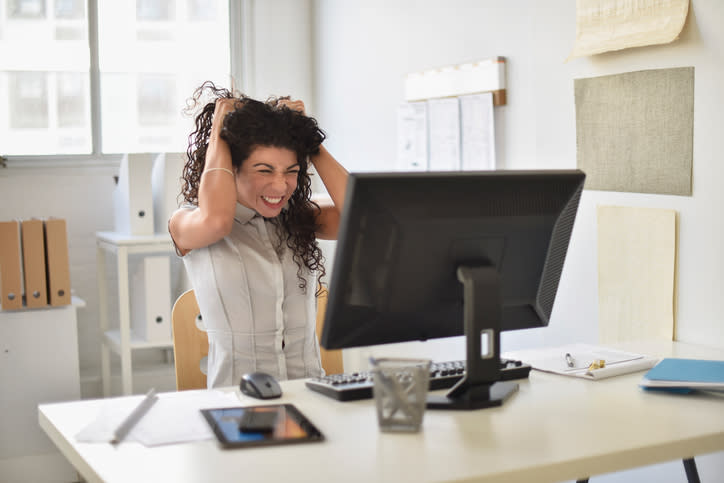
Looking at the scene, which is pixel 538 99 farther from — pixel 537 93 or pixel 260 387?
pixel 260 387

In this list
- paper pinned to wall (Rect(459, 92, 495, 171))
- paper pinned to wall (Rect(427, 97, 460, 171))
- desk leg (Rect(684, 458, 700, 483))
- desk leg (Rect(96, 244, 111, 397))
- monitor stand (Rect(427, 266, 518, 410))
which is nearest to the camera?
monitor stand (Rect(427, 266, 518, 410))

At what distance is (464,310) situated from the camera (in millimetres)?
1398

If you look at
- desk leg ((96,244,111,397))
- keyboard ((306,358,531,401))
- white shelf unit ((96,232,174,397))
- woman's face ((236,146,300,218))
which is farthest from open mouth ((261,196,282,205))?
desk leg ((96,244,111,397))

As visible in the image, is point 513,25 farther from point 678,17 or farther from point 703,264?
point 703,264

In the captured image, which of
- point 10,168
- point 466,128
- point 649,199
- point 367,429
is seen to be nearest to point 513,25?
point 466,128

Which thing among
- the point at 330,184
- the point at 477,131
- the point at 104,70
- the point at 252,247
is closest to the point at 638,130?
the point at 477,131

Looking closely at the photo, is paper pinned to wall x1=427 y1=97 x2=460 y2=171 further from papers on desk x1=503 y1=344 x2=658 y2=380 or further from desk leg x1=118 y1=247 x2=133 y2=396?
desk leg x1=118 y1=247 x2=133 y2=396

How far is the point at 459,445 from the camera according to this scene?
1.18m

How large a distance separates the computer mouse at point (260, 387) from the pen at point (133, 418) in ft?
0.53

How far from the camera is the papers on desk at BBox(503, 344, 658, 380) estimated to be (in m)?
1.61

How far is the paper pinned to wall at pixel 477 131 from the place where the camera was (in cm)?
268

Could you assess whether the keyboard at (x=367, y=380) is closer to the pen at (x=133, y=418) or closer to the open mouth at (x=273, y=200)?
the pen at (x=133, y=418)

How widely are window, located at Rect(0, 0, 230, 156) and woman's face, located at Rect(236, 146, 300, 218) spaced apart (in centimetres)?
191

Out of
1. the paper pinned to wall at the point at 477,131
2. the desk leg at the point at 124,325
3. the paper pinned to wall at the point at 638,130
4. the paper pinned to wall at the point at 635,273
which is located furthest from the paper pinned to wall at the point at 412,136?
the desk leg at the point at 124,325
